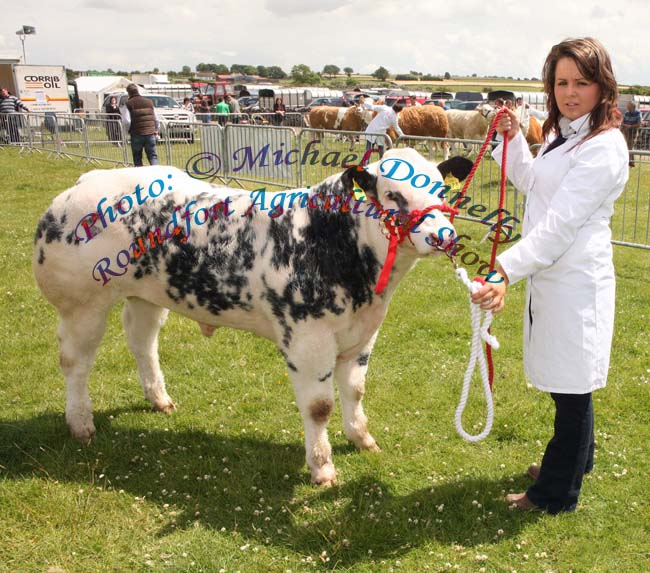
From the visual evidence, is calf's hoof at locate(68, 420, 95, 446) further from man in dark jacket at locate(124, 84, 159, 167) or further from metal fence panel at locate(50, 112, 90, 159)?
metal fence panel at locate(50, 112, 90, 159)

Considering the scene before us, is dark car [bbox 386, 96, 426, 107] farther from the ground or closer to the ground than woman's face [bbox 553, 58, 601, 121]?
farther from the ground

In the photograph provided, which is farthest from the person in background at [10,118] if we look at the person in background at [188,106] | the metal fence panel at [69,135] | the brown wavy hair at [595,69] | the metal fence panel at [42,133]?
the brown wavy hair at [595,69]

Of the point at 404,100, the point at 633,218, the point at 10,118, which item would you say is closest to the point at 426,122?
the point at 633,218

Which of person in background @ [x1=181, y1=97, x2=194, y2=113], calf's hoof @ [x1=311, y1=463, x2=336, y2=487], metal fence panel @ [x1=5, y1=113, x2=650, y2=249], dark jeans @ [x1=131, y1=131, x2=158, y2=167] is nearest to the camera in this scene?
calf's hoof @ [x1=311, y1=463, x2=336, y2=487]

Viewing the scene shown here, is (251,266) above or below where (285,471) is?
above

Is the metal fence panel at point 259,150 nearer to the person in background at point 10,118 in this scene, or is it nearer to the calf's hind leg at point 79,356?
the calf's hind leg at point 79,356

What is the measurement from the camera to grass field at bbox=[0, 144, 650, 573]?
321cm

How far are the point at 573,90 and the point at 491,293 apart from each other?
1023mm

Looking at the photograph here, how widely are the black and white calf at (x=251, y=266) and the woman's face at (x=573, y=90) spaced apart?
1.91ft

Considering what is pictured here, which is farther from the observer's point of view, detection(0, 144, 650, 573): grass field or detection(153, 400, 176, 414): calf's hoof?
detection(153, 400, 176, 414): calf's hoof

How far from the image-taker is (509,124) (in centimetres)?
331

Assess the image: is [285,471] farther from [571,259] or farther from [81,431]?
[571,259]

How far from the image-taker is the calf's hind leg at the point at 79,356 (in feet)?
13.0

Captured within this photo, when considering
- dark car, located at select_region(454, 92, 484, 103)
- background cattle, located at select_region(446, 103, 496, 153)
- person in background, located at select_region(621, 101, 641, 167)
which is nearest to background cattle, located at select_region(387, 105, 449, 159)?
background cattle, located at select_region(446, 103, 496, 153)
